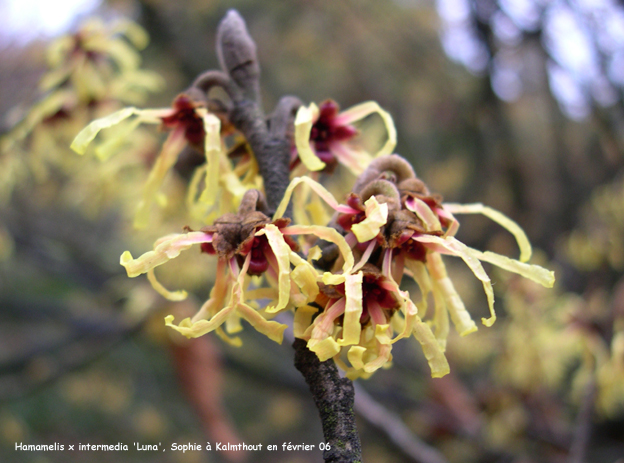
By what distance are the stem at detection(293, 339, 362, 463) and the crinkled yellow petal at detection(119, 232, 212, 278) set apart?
207 mm

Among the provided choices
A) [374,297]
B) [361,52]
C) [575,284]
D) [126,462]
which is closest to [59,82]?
[374,297]

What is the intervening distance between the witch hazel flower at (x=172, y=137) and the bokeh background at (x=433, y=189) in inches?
28.1

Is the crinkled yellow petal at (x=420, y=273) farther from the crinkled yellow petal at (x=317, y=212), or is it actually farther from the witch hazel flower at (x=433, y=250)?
the crinkled yellow petal at (x=317, y=212)

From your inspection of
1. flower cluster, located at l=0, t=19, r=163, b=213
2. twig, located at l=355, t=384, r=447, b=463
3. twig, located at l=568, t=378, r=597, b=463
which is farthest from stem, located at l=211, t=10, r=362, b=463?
twig, located at l=568, t=378, r=597, b=463

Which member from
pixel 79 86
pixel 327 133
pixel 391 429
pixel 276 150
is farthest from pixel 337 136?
pixel 391 429

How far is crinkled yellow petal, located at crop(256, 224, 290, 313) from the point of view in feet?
1.94

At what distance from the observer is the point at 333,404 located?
1.92 feet

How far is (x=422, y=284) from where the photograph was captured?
73 centimetres

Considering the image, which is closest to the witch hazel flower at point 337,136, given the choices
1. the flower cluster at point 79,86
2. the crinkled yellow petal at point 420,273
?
the crinkled yellow petal at point 420,273

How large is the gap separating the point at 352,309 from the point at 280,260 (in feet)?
0.36

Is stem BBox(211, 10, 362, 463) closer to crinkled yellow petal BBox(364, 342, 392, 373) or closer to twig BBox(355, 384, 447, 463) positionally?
crinkled yellow petal BBox(364, 342, 392, 373)

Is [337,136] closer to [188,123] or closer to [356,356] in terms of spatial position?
[188,123]

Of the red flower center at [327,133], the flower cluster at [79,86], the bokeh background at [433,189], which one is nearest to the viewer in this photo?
the red flower center at [327,133]

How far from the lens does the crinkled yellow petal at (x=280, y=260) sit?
592 mm
